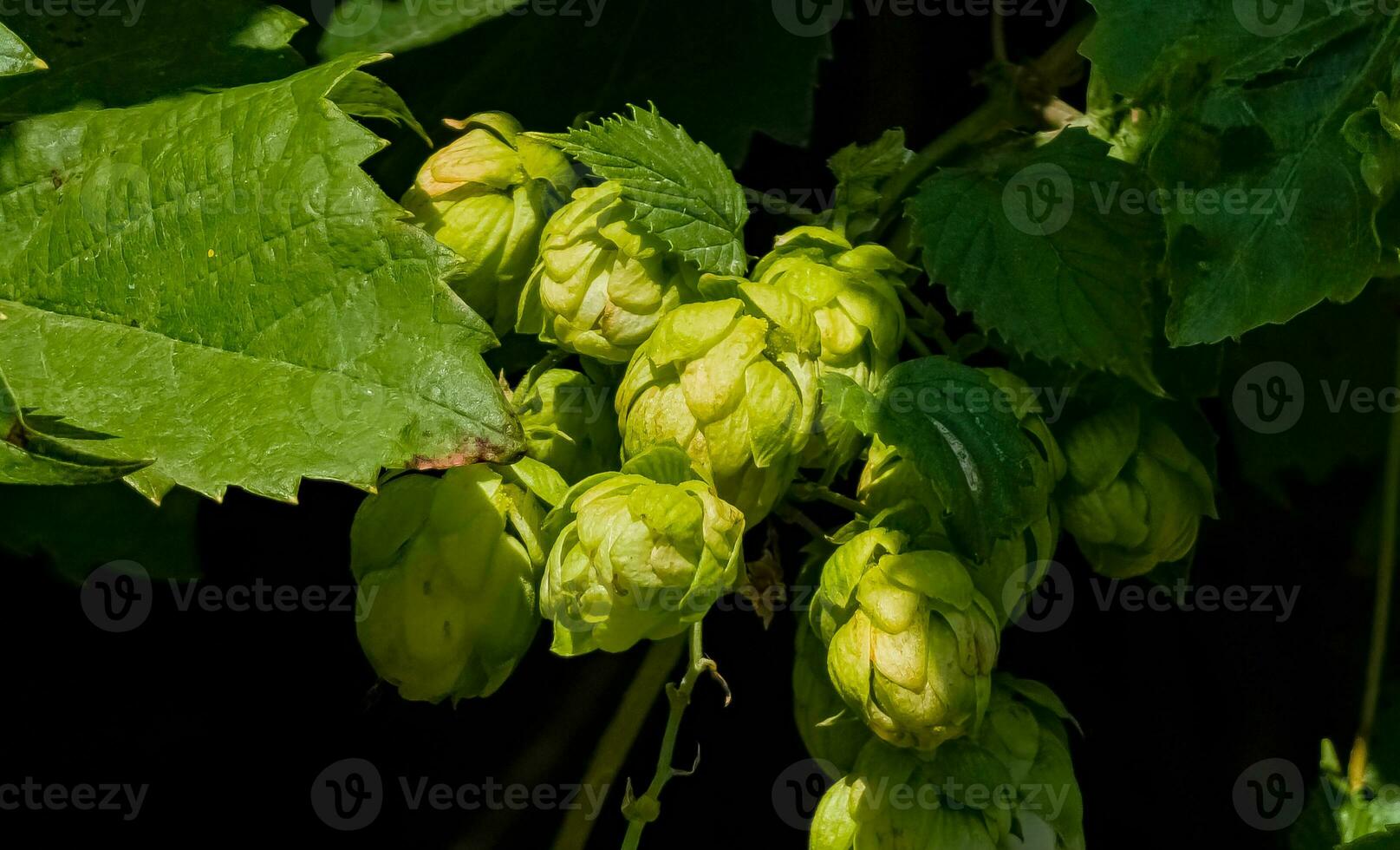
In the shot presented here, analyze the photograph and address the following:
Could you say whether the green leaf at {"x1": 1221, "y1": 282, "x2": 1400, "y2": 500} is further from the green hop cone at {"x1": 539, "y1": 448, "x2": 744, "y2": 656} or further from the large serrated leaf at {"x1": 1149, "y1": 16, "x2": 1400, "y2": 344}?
the green hop cone at {"x1": 539, "y1": 448, "x2": 744, "y2": 656}

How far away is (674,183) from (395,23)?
48 centimetres

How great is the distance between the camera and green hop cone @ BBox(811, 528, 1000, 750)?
0.81m

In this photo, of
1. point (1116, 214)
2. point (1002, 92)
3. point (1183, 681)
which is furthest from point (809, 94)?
point (1183, 681)

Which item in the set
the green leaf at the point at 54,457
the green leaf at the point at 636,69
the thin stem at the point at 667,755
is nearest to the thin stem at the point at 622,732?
the thin stem at the point at 667,755

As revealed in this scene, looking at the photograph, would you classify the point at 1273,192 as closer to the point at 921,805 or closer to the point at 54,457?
the point at 921,805

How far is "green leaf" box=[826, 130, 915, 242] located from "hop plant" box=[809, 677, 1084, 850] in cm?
38

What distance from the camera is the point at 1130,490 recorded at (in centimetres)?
96

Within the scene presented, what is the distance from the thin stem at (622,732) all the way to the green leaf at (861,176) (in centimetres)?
41

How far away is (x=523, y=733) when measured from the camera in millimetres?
1354

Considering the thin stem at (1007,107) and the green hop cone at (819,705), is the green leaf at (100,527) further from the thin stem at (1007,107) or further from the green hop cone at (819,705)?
the thin stem at (1007,107)

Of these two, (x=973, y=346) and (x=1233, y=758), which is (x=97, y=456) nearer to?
(x=973, y=346)

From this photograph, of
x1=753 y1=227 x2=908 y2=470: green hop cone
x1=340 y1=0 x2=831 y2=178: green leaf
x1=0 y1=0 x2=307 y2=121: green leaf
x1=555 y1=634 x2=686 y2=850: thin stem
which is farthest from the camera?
x1=340 y1=0 x2=831 y2=178: green leaf

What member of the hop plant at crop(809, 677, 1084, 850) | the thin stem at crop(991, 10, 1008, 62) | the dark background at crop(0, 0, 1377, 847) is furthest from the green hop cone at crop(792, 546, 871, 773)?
the thin stem at crop(991, 10, 1008, 62)

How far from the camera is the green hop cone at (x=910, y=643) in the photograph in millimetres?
805
